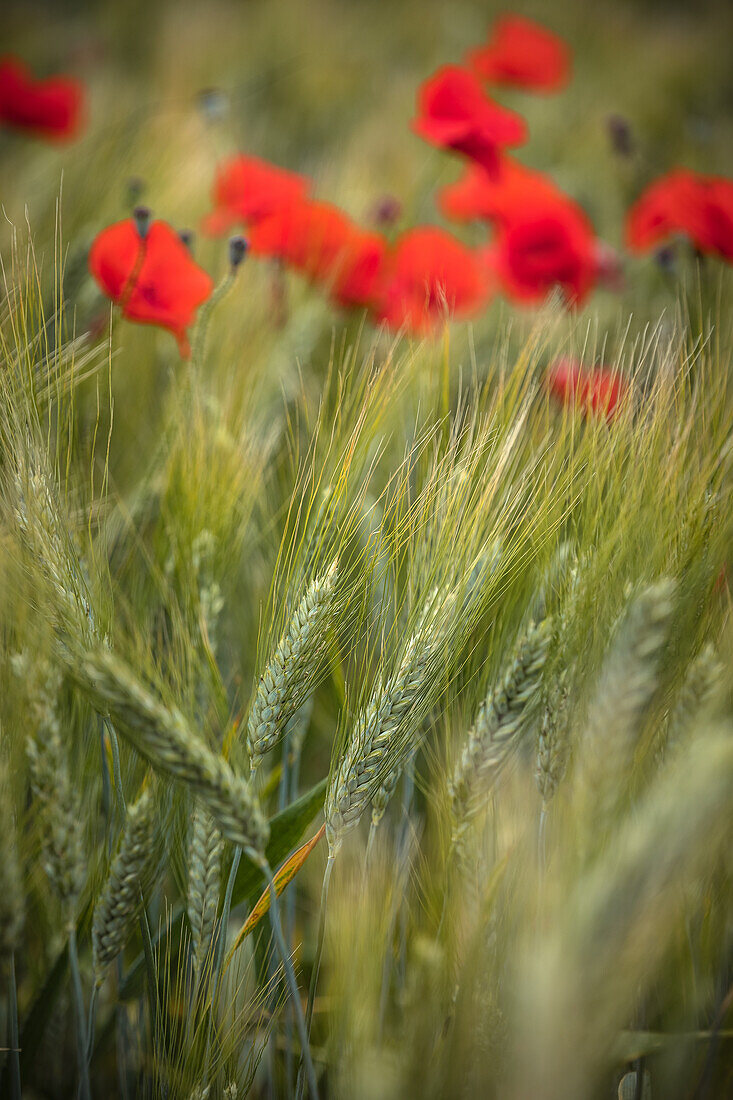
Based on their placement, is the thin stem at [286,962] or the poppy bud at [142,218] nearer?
the thin stem at [286,962]

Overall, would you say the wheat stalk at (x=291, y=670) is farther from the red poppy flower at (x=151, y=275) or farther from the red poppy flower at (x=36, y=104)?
the red poppy flower at (x=36, y=104)

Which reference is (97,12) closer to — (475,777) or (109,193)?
(109,193)

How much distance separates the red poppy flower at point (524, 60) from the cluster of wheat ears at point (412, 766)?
54 cm

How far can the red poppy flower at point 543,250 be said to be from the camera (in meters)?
0.58

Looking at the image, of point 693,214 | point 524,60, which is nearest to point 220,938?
point 693,214

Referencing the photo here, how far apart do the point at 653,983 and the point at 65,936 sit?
0.86 ft

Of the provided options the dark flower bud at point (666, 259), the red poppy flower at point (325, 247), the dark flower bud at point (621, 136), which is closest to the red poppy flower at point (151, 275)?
the red poppy flower at point (325, 247)

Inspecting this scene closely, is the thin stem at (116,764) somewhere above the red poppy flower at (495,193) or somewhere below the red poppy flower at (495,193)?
below

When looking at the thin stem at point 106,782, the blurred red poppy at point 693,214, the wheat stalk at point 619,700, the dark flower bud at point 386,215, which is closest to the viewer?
the wheat stalk at point 619,700

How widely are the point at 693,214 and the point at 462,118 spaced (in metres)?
0.19

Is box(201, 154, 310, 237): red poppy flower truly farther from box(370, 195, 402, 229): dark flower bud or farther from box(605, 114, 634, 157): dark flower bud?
box(605, 114, 634, 157): dark flower bud

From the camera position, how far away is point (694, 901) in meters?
0.31

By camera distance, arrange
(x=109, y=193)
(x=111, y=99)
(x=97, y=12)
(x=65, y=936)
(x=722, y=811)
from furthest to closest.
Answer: (x=97, y=12) → (x=111, y=99) → (x=109, y=193) → (x=65, y=936) → (x=722, y=811)

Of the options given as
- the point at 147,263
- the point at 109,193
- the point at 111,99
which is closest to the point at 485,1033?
the point at 147,263
